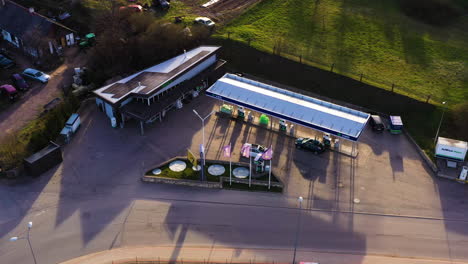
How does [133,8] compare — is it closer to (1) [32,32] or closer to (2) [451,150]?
(1) [32,32]

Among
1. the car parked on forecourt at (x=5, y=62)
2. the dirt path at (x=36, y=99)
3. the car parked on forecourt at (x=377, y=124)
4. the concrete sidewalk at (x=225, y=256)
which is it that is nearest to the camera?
the concrete sidewalk at (x=225, y=256)

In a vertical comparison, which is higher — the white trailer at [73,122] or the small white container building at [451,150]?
the white trailer at [73,122]

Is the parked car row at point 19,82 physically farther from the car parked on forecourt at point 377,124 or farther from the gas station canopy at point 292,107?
the car parked on forecourt at point 377,124

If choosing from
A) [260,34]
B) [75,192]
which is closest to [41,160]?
[75,192]

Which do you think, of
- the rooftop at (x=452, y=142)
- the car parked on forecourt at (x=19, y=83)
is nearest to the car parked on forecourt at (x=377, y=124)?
the rooftop at (x=452, y=142)

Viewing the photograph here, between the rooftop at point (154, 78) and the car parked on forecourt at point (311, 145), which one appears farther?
the rooftop at point (154, 78)

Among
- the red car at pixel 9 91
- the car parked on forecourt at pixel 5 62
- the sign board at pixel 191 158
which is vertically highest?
the car parked on forecourt at pixel 5 62

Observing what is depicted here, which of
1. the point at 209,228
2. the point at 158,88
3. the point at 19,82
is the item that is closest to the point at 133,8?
the point at 19,82
